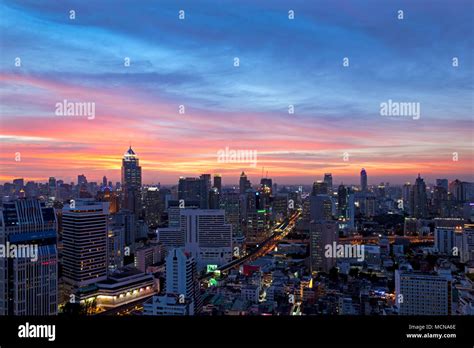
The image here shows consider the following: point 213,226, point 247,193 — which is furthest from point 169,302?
point 247,193

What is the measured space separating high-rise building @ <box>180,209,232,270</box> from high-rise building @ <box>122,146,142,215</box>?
5.09 feet

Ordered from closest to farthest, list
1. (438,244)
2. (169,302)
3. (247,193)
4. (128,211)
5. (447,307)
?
(169,302) < (447,307) < (438,244) < (128,211) < (247,193)

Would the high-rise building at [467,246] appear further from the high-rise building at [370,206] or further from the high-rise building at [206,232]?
the high-rise building at [206,232]

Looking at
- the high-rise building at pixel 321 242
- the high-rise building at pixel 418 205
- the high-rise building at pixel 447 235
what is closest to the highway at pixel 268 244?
the high-rise building at pixel 321 242

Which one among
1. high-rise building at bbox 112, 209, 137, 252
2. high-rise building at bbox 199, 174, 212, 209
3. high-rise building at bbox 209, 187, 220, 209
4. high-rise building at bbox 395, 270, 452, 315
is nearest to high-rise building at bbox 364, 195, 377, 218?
high-rise building at bbox 209, 187, 220, 209

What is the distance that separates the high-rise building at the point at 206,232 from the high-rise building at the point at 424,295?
19.2 ft

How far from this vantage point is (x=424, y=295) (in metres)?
4.63

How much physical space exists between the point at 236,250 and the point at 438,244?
17.5 feet

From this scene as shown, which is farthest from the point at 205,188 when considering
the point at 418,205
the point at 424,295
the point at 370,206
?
the point at 424,295

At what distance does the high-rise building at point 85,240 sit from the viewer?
8.81 m

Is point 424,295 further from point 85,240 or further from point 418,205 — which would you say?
point 418,205

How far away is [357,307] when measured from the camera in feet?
15.7

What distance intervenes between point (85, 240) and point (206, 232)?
3.26 meters

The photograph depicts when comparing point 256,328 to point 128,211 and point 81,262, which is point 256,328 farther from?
point 128,211
